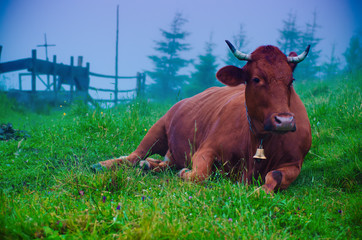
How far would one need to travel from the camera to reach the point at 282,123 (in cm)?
273

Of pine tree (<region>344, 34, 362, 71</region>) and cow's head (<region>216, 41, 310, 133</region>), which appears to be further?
pine tree (<region>344, 34, 362, 71</region>)

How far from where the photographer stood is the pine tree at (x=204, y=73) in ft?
70.1

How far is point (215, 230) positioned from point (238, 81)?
6.39ft

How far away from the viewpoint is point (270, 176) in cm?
313

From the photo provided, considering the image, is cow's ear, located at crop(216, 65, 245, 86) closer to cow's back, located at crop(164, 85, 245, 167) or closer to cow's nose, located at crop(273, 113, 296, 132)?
cow's back, located at crop(164, 85, 245, 167)

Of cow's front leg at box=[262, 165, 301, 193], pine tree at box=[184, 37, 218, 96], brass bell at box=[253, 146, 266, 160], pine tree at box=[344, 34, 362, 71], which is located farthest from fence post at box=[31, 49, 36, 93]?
pine tree at box=[344, 34, 362, 71]

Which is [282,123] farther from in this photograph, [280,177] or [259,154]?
[280,177]

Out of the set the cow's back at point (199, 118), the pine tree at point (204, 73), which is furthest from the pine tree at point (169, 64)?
the cow's back at point (199, 118)

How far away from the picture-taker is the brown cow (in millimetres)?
2977

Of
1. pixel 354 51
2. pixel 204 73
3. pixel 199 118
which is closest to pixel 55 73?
pixel 204 73

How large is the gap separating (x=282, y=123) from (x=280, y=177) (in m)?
0.72

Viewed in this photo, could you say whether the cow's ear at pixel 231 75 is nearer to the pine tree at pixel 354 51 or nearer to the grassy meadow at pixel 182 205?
the grassy meadow at pixel 182 205

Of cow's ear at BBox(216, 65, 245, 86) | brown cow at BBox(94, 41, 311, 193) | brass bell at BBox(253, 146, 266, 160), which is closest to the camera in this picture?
brown cow at BBox(94, 41, 311, 193)

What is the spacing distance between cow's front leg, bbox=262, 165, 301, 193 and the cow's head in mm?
489
